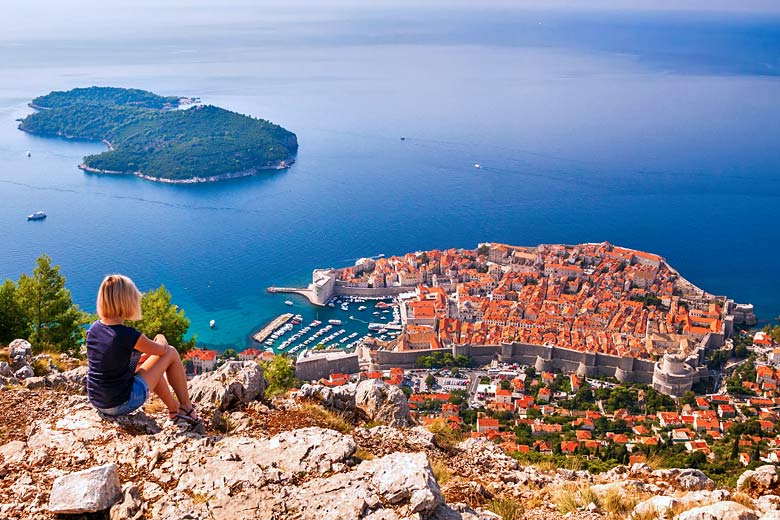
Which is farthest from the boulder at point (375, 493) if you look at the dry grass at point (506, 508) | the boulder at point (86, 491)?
the boulder at point (86, 491)

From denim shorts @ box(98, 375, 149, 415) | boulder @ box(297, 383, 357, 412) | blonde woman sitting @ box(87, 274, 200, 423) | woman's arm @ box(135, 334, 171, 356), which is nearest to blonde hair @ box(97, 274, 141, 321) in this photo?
blonde woman sitting @ box(87, 274, 200, 423)

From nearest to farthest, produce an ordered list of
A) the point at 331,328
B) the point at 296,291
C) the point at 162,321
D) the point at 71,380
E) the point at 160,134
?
the point at 71,380 < the point at 162,321 < the point at 331,328 < the point at 296,291 < the point at 160,134

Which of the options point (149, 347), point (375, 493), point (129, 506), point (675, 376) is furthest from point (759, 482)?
point (675, 376)

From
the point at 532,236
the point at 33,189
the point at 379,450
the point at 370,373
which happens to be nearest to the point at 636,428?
the point at 370,373

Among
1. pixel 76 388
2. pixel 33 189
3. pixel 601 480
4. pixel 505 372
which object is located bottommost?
pixel 505 372

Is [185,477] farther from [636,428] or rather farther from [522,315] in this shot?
[522,315]

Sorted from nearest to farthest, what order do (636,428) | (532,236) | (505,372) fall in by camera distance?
(636,428) → (505,372) → (532,236)

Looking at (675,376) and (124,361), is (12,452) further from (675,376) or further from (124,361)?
(675,376)
